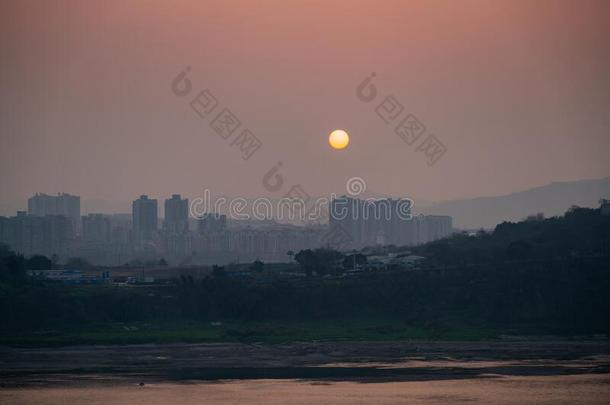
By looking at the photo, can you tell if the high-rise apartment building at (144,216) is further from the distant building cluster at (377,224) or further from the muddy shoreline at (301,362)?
the muddy shoreline at (301,362)

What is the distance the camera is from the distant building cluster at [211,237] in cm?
12144

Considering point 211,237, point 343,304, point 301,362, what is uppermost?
point 211,237

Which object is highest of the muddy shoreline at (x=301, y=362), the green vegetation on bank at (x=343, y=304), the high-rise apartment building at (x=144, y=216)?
the high-rise apartment building at (x=144, y=216)

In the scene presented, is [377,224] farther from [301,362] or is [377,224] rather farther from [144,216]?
[301,362]

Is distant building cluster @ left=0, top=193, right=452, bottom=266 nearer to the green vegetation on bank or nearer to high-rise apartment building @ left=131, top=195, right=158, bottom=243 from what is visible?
high-rise apartment building @ left=131, top=195, right=158, bottom=243

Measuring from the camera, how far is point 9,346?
1738 inches

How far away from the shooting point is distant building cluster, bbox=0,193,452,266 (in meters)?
121

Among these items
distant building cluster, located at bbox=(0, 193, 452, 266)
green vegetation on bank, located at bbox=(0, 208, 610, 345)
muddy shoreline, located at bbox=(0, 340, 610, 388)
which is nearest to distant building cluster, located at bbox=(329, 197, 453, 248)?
distant building cluster, located at bbox=(0, 193, 452, 266)

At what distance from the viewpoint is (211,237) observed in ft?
425

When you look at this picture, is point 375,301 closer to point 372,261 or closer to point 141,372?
point 372,261

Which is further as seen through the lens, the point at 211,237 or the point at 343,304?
the point at 211,237

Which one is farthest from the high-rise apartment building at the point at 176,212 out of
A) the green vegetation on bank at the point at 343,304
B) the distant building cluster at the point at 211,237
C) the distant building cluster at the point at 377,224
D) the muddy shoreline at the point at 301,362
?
the muddy shoreline at the point at 301,362

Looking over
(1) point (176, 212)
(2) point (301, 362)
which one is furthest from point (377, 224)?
(2) point (301, 362)

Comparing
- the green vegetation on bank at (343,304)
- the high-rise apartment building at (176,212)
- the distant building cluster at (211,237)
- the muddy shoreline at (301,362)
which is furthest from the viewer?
the high-rise apartment building at (176,212)
